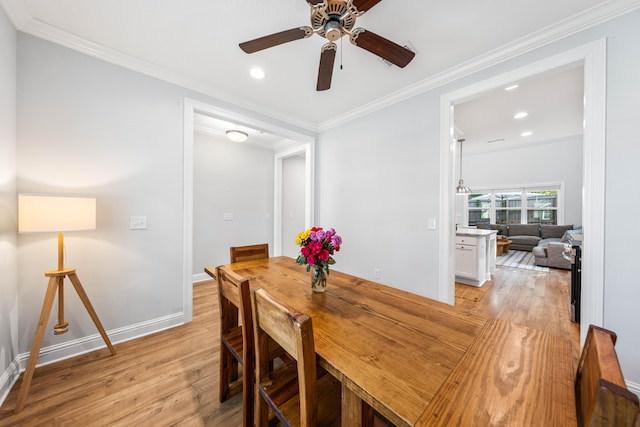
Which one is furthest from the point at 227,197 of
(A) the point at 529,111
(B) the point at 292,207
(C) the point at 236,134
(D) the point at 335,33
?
(A) the point at 529,111

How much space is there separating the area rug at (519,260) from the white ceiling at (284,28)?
176 inches

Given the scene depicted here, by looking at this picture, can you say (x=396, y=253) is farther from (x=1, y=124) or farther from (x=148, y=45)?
(x=1, y=124)

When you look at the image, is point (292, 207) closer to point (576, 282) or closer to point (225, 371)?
point (225, 371)

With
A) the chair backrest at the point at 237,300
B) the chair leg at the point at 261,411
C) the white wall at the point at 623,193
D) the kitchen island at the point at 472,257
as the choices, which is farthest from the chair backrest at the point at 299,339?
the kitchen island at the point at 472,257

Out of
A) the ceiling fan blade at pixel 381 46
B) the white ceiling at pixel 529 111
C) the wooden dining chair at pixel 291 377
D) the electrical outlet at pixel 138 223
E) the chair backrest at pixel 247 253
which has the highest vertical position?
the white ceiling at pixel 529 111

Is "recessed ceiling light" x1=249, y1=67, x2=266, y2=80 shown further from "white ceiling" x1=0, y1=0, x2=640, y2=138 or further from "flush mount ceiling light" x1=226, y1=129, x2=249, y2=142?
"flush mount ceiling light" x1=226, y1=129, x2=249, y2=142

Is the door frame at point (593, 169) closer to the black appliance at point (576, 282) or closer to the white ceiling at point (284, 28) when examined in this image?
the white ceiling at point (284, 28)

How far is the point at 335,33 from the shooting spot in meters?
1.35

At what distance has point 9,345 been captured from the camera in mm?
1588

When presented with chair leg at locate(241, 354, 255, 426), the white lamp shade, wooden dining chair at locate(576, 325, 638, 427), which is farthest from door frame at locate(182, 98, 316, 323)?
wooden dining chair at locate(576, 325, 638, 427)

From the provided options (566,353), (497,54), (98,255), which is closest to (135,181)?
(98,255)

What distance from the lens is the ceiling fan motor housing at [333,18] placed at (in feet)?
4.10

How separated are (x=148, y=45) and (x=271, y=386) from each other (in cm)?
275

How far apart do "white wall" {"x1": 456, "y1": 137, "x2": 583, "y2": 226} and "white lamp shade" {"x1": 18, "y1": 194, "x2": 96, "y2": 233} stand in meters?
7.83
